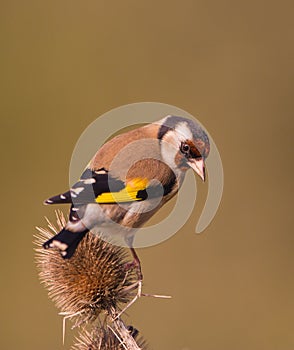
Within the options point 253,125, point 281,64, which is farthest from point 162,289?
point 281,64

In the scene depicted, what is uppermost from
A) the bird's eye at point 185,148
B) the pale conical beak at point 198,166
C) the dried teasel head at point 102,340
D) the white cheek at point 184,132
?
the white cheek at point 184,132

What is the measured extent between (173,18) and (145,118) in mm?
6621

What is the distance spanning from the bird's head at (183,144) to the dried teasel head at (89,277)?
1.98ft

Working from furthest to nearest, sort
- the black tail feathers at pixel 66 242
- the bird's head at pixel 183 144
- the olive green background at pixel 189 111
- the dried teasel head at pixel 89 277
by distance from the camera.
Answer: the olive green background at pixel 189 111 → the dried teasel head at pixel 89 277 → the bird's head at pixel 183 144 → the black tail feathers at pixel 66 242

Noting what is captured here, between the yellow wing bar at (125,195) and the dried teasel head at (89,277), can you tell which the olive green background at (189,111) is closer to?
the dried teasel head at (89,277)

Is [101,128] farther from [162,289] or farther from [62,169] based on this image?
[62,169]

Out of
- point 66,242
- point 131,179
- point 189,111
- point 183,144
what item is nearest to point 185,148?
point 183,144

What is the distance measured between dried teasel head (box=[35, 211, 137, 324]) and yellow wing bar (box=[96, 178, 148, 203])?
1.00ft

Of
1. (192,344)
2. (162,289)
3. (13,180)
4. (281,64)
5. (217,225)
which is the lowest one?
(192,344)

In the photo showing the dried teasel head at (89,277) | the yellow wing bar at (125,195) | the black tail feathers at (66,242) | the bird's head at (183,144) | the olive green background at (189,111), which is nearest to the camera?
the black tail feathers at (66,242)

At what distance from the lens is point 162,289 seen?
27.6 feet

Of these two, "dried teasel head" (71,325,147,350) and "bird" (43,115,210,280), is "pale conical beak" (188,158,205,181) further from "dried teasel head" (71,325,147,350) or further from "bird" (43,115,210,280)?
"dried teasel head" (71,325,147,350)

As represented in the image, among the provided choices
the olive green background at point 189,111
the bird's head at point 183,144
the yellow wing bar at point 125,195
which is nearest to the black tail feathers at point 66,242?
the yellow wing bar at point 125,195

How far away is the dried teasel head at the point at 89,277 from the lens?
429 cm
